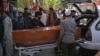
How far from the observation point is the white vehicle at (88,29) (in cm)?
1004

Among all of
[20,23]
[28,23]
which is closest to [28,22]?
[28,23]

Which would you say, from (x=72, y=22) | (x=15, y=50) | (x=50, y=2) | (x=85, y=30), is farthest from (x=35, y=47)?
(x=50, y=2)

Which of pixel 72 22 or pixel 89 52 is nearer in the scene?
pixel 72 22

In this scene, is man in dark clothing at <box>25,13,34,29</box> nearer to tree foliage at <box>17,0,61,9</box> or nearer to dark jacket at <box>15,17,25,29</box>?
dark jacket at <box>15,17,25,29</box>

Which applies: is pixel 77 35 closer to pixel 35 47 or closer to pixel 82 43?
pixel 82 43

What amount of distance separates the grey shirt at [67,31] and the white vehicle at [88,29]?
1.27ft

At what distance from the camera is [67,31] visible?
10.0 metres

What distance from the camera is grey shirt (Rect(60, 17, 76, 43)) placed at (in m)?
9.95

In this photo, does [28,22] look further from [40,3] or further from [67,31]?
[40,3]

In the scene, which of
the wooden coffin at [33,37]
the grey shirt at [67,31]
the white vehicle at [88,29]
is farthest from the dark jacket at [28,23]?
the grey shirt at [67,31]

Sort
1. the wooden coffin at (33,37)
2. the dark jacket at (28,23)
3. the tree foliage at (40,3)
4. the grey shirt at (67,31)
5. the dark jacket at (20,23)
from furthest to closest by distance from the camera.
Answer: the tree foliage at (40,3) → the dark jacket at (28,23) → the dark jacket at (20,23) → the grey shirt at (67,31) → the wooden coffin at (33,37)

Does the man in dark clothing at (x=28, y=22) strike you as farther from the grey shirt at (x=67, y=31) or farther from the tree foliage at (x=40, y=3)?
the tree foliage at (x=40, y=3)

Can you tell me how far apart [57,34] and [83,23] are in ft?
4.92

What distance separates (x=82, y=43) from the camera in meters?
10.1
